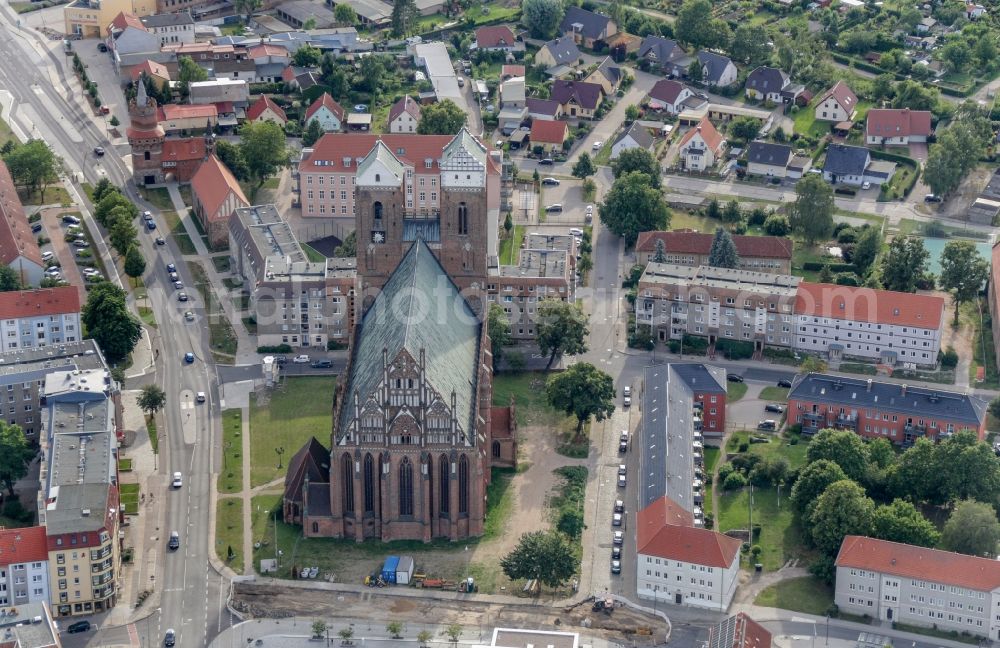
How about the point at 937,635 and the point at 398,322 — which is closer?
the point at 937,635

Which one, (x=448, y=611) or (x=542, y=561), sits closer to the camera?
(x=448, y=611)

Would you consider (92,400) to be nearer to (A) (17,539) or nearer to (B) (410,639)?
(A) (17,539)

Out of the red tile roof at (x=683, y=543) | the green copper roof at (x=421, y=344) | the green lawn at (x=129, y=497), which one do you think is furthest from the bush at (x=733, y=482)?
the green lawn at (x=129, y=497)

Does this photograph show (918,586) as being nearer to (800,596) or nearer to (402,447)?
(800,596)

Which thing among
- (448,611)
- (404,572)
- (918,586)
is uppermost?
(918,586)

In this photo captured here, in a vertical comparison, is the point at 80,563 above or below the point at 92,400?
below

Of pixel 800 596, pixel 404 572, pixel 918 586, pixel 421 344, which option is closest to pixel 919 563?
pixel 918 586

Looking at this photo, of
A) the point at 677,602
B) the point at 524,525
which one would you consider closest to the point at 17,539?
the point at 524,525

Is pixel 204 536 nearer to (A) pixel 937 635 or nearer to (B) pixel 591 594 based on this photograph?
(B) pixel 591 594
